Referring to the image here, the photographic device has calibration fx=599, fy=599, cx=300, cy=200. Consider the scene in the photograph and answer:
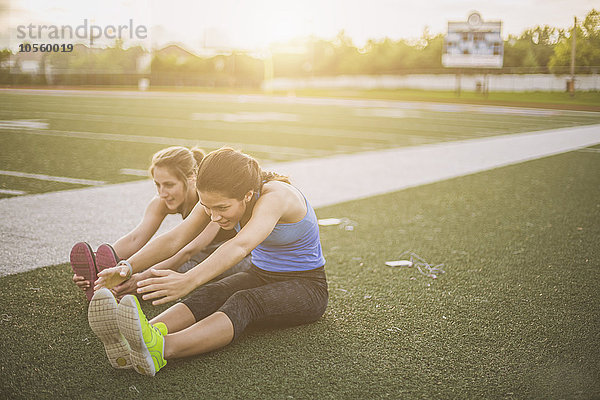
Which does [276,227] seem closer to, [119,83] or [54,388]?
[54,388]

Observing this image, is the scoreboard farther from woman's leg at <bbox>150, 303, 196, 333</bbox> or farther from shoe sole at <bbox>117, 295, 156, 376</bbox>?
shoe sole at <bbox>117, 295, 156, 376</bbox>

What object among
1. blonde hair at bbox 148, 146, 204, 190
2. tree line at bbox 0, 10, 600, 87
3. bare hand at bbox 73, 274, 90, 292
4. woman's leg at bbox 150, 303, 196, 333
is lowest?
woman's leg at bbox 150, 303, 196, 333

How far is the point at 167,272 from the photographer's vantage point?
2756mm

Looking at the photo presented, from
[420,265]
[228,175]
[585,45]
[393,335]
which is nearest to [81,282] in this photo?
[228,175]

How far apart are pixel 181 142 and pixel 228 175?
Answer: 10.6 meters

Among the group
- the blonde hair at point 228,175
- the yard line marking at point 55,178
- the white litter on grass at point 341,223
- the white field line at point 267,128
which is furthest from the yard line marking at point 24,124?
the blonde hair at point 228,175

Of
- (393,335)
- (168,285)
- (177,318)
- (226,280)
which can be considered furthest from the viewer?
(226,280)

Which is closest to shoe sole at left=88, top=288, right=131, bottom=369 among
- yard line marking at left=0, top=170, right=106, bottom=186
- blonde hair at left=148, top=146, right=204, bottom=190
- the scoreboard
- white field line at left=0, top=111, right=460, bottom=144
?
blonde hair at left=148, top=146, right=204, bottom=190

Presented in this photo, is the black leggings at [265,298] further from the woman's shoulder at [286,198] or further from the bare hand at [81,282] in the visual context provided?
the bare hand at [81,282]

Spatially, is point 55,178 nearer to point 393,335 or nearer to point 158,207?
Result: point 158,207

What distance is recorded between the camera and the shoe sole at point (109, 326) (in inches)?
104

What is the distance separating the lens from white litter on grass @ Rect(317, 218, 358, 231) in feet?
19.4

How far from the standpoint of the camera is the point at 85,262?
3520 mm

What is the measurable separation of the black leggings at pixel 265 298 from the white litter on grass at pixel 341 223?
2.48 m
